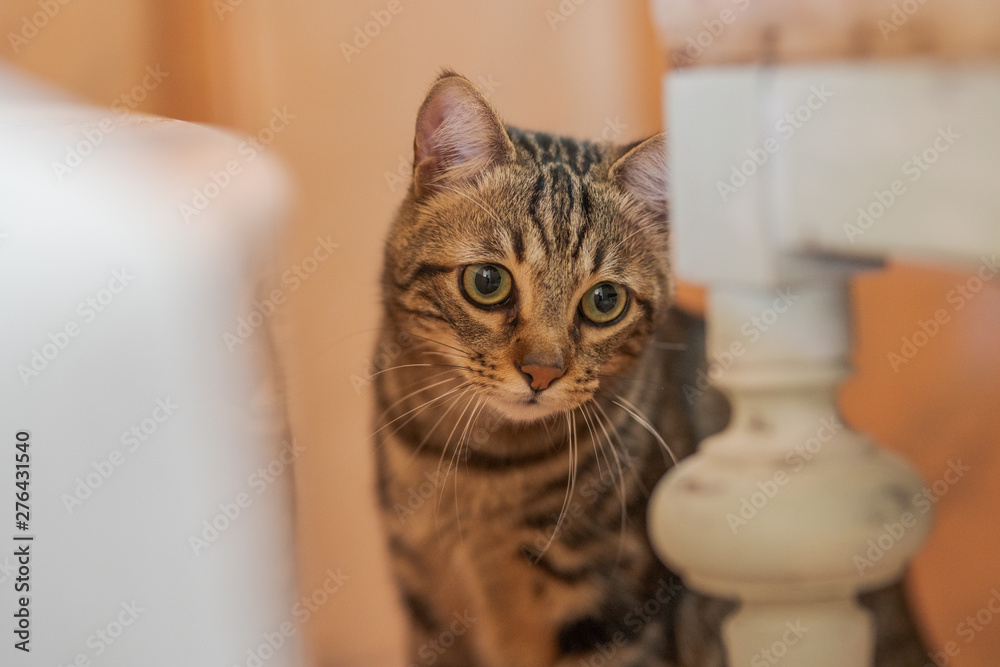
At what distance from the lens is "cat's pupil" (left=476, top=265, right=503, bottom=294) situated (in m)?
0.55

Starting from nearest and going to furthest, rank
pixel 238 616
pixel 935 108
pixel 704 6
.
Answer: pixel 935 108 → pixel 704 6 → pixel 238 616

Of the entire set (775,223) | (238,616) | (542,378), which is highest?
(775,223)

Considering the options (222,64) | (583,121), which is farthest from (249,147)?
(583,121)

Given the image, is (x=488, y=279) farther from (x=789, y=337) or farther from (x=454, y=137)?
(x=789, y=337)

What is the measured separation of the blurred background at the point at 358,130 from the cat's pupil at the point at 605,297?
0.05 meters

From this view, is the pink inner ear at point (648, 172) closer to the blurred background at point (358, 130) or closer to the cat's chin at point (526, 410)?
the blurred background at point (358, 130)

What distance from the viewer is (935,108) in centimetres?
36

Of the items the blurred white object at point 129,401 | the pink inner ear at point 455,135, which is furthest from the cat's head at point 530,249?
the blurred white object at point 129,401

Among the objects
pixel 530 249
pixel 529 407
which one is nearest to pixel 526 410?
pixel 529 407

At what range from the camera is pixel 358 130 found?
1.94 feet

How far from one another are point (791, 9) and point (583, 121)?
0.20m

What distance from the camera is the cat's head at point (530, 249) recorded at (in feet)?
1.77

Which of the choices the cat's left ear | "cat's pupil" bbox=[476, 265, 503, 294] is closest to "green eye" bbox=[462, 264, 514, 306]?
"cat's pupil" bbox=[476, 265, 503, 294]

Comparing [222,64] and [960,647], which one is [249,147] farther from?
[960,647]
